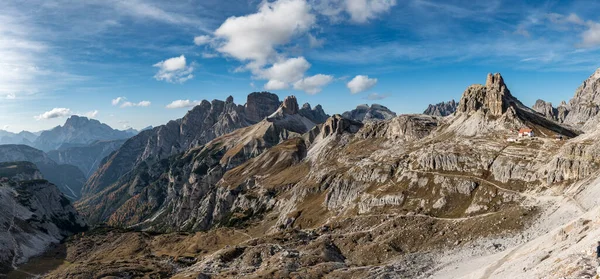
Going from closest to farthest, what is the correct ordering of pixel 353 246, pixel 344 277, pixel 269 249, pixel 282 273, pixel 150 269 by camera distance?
pixel 344 277, pixel 282 273, pixel 353 246, pixel 269 249, pixel 150 269

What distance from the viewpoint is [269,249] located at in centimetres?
14200

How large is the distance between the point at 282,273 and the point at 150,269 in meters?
73.3

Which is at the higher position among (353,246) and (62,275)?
(353,246)

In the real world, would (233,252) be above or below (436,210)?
below

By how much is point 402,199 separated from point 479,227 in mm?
43289

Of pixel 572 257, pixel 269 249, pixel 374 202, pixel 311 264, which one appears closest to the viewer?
pixel 572 257

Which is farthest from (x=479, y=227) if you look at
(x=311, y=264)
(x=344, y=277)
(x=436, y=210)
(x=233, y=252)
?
(x=233, y=252)

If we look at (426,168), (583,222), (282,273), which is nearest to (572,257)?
(583,222)

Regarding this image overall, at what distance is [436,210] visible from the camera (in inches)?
5477

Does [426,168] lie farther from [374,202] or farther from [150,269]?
[150,269]

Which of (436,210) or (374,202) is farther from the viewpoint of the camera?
(374,202)

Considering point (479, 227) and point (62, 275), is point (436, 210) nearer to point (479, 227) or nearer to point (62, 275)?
point (479, 227)

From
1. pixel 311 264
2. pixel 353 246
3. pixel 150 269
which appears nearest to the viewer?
pixel 311 264

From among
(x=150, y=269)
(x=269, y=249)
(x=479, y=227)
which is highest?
(x=479, y=227)
